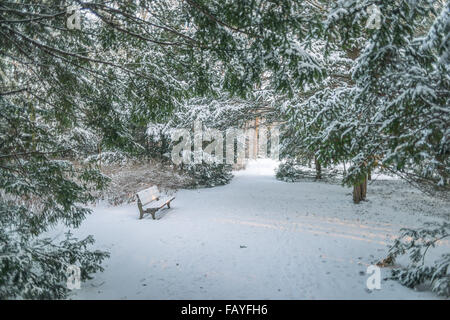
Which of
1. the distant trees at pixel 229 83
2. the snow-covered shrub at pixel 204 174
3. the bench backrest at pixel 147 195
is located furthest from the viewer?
the snow-covered shrub at pixel 204 174

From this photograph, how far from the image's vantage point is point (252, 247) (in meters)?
5.71

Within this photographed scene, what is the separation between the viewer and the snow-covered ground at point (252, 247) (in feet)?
13.2

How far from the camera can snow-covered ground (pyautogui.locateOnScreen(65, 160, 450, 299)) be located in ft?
13.2

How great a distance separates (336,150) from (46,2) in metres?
4.96

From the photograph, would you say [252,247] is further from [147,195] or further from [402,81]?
[147,195]

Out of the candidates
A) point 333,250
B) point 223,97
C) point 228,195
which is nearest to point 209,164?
point 228,195

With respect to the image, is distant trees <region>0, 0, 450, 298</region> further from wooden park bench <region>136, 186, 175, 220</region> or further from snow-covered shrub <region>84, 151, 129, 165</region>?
snow-covered shrub <region>84, 151, 129, 165</region>

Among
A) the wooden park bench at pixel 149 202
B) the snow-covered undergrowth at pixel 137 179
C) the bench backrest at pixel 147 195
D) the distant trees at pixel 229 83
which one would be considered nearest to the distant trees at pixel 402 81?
the distant trees at pixel 229 83

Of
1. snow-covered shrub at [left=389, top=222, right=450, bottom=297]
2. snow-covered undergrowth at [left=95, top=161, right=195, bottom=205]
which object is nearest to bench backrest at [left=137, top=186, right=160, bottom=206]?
snow-covered undergrowth at [left=95, top=161, right=195, bottom=205]

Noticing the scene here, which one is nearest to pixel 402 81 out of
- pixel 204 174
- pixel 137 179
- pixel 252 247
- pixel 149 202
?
pixel 252 247

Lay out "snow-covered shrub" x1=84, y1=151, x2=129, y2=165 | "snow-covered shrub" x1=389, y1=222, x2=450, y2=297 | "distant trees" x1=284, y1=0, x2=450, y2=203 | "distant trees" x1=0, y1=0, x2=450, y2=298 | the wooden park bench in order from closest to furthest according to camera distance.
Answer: "distant trees" x1=284, y1=0, x2=450, y2=203 < "distant trees" x1=0, y1=0, x2=450, y2=298 < "snow-covered shrub" x1=389, y1=222, x2=450, y2=297 < the wooden park bench < "snow-covered shrub" x1=84, y1=151, x2=129, y2=165

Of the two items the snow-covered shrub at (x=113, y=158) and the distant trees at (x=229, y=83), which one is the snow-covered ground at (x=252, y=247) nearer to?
the distant trees at (x=229, y=83)

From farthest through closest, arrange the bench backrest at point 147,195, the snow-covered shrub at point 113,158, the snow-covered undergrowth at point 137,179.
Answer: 1. the snow-covered shrub at point 113,158
2. the snow-covered undergrowth at point 137,179
3. the bench backrest at point 147,195

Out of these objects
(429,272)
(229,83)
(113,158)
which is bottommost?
(429,272)
